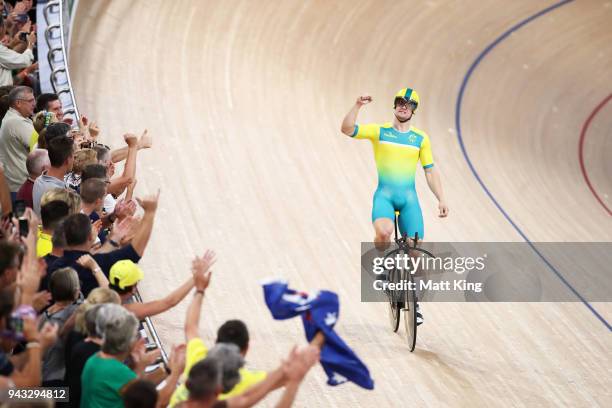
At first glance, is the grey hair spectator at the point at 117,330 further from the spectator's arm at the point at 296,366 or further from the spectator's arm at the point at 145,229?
the spectator's arm at the point at 145,229

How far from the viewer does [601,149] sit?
10.9m

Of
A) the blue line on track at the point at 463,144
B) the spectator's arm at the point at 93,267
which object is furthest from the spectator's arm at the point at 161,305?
the blue line on track at the point at 463,144

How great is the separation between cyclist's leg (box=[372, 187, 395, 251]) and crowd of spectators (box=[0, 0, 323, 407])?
170cm

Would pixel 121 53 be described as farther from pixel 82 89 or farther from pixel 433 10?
pixel 433 10

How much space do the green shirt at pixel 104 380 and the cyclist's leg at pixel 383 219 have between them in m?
3.06

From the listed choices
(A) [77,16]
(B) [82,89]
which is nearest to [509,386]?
(B) [82,89]

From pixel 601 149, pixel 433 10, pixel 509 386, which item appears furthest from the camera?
pixel 433 10

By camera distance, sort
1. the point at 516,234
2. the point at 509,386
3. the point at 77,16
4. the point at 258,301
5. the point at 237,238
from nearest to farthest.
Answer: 1. the point at 509,386
2. the point at 258,301
3. the point at 237,238
4. the point at 516,234
5. the point at 77,16

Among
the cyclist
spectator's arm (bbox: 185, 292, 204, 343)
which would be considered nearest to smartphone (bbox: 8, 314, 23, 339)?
spectator's arm (bbox: 185, 292, 204, 343)

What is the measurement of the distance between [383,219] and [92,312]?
309 centimetres

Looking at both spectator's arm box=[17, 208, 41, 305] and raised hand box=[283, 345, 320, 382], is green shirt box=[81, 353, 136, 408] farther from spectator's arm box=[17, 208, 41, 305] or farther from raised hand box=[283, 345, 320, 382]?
raised hand box=[283, 345, 320, 382]

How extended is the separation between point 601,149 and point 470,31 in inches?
82.7

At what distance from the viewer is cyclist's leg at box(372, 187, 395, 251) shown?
6.62 meters

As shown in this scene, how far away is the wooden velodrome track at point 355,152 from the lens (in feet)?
21.7
